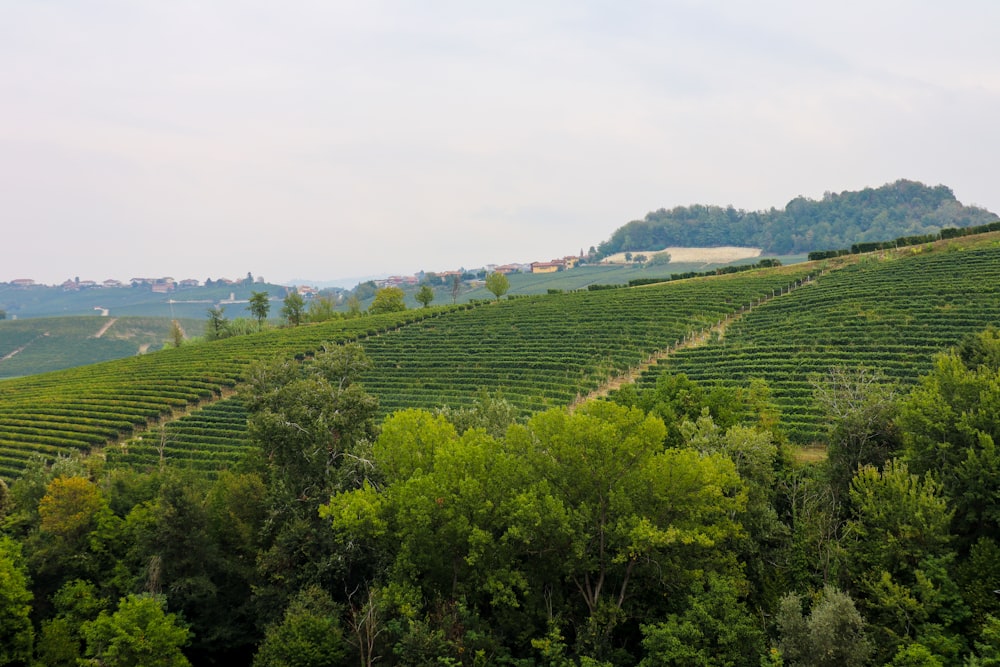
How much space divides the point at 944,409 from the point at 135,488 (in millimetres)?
30683

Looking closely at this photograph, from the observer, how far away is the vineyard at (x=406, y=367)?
4119 cm

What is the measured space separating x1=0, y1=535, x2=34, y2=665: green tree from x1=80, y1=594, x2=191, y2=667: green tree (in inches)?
114

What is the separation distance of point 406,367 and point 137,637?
1422 inches

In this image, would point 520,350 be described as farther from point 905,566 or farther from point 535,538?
point 905,566

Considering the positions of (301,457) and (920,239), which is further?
(920,239)

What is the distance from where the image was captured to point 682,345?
159ft

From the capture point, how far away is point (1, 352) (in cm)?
13250

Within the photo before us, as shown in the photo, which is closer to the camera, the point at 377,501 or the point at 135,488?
the point at 377,501

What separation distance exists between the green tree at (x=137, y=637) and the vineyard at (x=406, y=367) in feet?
55.3

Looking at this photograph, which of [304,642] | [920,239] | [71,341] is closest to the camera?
[304,642]

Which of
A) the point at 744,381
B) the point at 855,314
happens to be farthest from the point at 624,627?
the point at 855,314

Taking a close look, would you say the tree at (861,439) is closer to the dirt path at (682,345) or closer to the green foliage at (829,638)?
the green foliage at (829,638)

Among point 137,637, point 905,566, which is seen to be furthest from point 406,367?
point 905,566

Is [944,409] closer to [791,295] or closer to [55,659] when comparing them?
[55,659]
